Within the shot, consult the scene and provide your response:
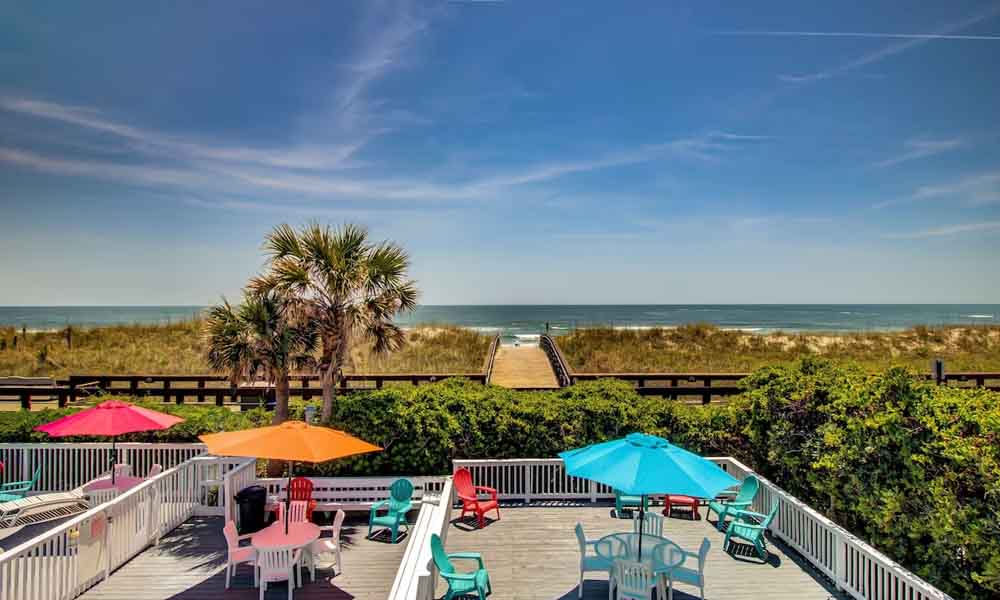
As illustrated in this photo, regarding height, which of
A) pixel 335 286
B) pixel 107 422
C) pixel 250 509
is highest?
pixel 335 286

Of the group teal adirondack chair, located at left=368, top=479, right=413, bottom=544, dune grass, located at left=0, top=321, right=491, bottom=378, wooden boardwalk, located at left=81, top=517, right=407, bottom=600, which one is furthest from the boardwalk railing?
→ dune grass, located at left=0, top=321, right=491, bottom=378

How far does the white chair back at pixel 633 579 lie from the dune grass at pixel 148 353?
12530 mm

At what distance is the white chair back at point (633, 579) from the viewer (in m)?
5.24

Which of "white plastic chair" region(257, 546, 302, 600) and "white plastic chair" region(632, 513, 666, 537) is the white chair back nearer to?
"white plastic chair" region(632, 513, 666, 537)

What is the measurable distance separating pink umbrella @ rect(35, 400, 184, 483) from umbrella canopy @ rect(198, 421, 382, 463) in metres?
2.47

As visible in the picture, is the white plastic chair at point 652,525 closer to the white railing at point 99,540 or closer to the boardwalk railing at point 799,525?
the boardwalk railing at point 799,525

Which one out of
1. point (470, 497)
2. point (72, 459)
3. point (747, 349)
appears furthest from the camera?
point (747, 349)

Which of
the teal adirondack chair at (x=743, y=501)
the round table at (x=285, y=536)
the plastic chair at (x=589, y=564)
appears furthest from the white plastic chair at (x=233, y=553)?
the teal adirondack chair at (x=743, y=501)

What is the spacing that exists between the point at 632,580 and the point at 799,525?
3.45 metres

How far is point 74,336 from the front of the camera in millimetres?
28000

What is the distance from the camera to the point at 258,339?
30.4 ft

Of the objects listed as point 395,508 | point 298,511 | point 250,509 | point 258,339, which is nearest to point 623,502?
point 395,508

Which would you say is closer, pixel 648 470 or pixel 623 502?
pixel 648 470

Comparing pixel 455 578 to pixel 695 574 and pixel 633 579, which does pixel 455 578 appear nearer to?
pixel 633 579
